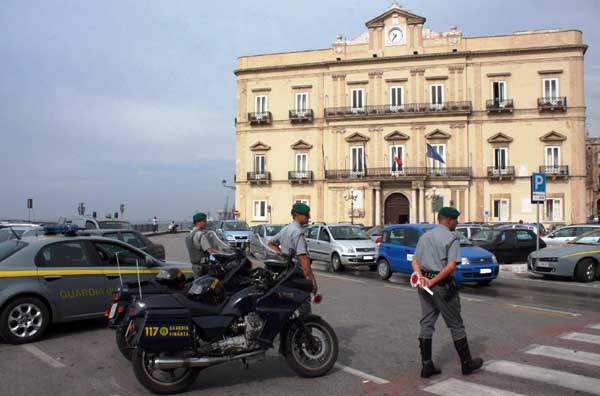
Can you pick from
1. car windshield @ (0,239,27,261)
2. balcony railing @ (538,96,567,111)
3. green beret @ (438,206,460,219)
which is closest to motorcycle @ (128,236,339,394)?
green beret @ (438,206,460,219)

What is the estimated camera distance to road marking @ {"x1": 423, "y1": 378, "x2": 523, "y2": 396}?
5.43m

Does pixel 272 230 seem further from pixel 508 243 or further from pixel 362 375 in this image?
pixel 362 375

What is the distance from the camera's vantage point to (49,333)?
8297 millimetres

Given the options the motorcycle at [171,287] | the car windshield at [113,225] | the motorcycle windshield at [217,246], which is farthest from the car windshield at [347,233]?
the motorcycle at [171,287]

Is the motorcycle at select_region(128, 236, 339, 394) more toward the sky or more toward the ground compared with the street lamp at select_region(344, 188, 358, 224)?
more toward the ground

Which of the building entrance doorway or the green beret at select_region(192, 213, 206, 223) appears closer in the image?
the green beret at select_region(192, 213, 206, 223)

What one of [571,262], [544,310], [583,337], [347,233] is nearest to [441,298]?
[583,337]

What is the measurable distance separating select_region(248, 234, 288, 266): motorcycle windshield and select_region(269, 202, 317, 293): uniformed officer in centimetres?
21

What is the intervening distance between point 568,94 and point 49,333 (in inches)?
1839

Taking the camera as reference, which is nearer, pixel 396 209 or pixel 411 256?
pixel 411 256

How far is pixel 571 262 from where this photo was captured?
50.5 ft

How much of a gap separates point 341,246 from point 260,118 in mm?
34224

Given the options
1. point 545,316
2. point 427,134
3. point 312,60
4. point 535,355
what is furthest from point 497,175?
point 535,355

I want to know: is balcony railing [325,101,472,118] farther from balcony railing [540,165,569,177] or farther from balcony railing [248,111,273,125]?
balcony railing [540,165,569,177]
